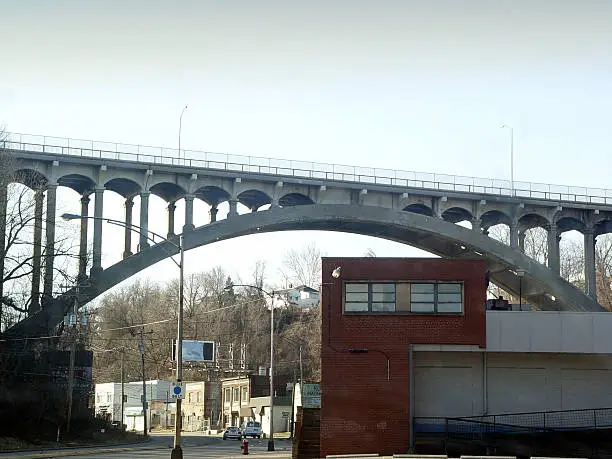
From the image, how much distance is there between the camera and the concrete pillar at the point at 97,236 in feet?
200

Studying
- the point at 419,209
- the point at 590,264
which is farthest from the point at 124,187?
the point at 590,264

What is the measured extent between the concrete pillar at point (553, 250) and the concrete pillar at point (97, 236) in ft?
123

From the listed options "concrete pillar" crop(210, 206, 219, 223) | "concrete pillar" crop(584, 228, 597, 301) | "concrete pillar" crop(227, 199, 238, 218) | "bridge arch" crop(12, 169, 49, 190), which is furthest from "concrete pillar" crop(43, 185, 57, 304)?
"concrete pillar" crop(584, 228, 597, 301)

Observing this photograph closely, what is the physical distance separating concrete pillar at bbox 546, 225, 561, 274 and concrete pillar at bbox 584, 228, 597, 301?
8.60 ft

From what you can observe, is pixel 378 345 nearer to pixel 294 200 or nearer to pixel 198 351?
pixel 294 200

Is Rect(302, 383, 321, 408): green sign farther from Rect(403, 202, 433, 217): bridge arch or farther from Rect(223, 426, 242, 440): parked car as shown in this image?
Rect(223, 426, 242, 440): parked car

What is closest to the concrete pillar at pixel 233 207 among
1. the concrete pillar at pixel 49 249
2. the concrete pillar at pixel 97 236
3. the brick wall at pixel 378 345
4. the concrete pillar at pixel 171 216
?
the concrete pillar at pixel 171 216

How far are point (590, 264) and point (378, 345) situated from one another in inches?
1962

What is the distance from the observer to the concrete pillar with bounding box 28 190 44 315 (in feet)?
188

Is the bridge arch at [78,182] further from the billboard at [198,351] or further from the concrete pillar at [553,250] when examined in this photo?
the concrete pillar at [553,250]

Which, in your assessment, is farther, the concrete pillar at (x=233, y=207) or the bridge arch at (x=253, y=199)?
the bridge arch at (x=253, y=199)

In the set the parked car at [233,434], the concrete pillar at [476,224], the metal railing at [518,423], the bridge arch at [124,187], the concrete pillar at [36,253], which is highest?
the bridge arch at [124,187]

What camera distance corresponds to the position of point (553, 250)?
79250mm

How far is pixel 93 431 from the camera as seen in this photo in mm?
68625
